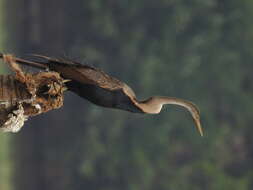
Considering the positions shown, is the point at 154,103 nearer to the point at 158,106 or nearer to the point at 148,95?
the point at 158,106

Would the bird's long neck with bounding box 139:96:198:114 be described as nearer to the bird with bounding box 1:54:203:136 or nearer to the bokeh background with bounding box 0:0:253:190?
the bird with bounding box 1:54:203:136

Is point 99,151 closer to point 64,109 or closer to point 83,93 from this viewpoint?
point 64,109

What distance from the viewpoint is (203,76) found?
10445mm

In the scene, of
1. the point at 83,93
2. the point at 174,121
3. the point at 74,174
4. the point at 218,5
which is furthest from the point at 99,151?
the point at 83,93

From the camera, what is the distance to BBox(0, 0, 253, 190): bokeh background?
10.2 metres

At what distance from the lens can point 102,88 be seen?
7.18 feet

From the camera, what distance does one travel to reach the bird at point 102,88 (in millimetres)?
2186

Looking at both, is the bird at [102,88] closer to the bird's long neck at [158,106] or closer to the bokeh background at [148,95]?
the bird's long neck at [158,106]

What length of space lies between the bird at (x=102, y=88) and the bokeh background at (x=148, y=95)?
7917mm

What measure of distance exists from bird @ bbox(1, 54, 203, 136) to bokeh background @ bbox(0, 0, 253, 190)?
7917 millimetres

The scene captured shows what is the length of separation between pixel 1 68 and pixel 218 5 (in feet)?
15.6

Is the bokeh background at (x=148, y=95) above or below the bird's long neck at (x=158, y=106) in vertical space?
below

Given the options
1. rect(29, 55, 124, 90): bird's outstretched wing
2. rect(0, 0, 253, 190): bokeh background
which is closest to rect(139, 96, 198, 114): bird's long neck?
rect(29, 55, 124, 90): bird's outstretched wing

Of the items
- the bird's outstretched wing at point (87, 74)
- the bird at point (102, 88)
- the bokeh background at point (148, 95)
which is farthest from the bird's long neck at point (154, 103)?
the bokeh background at point (148, 95)
